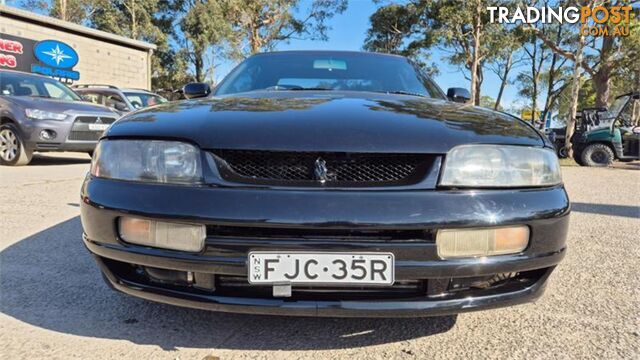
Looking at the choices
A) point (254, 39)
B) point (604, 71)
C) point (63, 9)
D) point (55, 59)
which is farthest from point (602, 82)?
point (63, 9)

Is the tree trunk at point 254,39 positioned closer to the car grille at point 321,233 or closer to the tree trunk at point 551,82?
the tree trunk at point 551,82

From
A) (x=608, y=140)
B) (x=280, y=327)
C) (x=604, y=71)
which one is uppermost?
(x=604, y=71)

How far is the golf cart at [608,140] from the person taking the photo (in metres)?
11.7

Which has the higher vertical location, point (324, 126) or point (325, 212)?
point (324, 126)

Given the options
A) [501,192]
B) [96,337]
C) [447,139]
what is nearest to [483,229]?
[501,192]

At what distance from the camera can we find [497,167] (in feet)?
5.41

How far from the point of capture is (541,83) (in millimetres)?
43781

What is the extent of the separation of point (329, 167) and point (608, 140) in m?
12.4

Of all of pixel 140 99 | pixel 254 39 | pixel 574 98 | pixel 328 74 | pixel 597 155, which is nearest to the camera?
pixel 328 74

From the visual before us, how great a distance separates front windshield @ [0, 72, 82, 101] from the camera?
7516 millimetres

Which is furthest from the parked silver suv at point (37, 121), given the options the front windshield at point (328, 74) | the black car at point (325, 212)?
the black car at point (325, 212)

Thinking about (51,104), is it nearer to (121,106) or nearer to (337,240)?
(121,106)

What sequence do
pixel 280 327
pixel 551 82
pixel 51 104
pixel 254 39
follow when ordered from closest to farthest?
pixel 280 327, pixel 51 104, pixel 254 39, pixel 551 82

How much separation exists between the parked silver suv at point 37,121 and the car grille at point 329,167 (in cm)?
605
